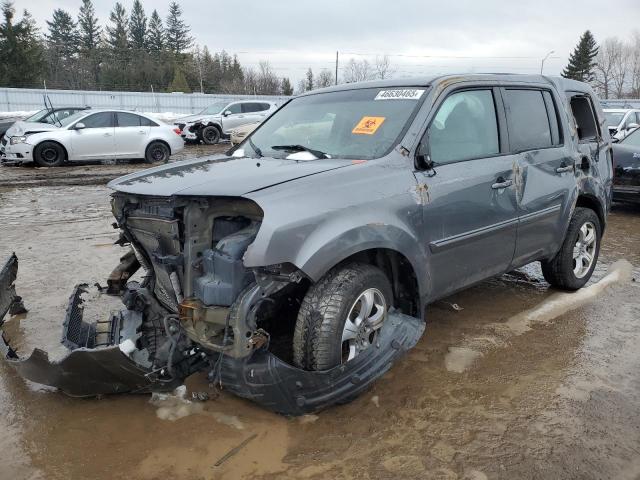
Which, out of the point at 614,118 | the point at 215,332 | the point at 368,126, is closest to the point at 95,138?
the point at 368,126

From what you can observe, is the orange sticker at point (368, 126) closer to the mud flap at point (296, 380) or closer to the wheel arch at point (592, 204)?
the mud flap at point (296, 380)

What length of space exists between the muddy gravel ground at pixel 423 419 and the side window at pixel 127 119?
10.3 metres

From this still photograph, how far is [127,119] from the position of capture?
A: 1398cm

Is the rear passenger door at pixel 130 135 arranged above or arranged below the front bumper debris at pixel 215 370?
above

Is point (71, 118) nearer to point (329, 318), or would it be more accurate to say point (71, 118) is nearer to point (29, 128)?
point (29, 128)

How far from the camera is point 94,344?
11.2 feet

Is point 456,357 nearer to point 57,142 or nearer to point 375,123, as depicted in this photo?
point 375,123

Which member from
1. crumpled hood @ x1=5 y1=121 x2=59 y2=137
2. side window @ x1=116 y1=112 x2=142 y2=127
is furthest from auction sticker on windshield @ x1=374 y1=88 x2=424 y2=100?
crumpled hood @ x1=5 y1=121 x2=59 y2=137

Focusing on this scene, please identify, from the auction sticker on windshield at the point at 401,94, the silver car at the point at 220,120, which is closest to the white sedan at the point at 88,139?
the silver car at the point at 220,120

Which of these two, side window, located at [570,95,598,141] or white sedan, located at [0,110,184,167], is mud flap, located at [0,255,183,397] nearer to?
side window, located at [570,95,598,141]

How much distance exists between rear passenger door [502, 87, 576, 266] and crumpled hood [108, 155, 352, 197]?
1.57 m

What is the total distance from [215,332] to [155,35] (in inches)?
2792

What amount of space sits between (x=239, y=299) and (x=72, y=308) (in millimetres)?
1579

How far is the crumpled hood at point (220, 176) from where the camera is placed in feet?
9.25
